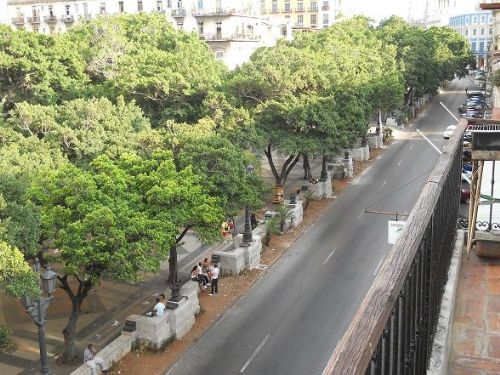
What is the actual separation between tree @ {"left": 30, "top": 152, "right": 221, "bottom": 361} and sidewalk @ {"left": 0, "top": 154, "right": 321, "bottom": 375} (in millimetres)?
1335

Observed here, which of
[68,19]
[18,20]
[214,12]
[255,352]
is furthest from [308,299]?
[18,20]

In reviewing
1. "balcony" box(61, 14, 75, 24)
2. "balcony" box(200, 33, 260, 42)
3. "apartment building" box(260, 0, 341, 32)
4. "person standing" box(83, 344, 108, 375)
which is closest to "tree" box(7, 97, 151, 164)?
"person standing" box(83, 344, 108, 375)

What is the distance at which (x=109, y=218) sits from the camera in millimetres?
16531

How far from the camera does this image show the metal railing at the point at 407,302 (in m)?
2.79

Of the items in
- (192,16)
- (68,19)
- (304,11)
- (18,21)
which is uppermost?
(304,11)

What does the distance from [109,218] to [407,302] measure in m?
13.5

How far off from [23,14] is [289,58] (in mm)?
48208

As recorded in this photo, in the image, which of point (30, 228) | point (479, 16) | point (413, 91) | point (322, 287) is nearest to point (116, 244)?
point (30, 228)

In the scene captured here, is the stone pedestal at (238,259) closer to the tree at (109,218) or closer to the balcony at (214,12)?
the tree at (109,218)

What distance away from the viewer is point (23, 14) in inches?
2746

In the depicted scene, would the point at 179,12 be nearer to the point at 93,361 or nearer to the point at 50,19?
the point at 50,19

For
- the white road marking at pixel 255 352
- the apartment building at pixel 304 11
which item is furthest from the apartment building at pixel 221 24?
the white road marking at pixel 255 352

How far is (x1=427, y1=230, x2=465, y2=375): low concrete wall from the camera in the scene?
5.02 m

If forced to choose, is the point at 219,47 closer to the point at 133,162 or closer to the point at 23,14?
the point at 23,14
